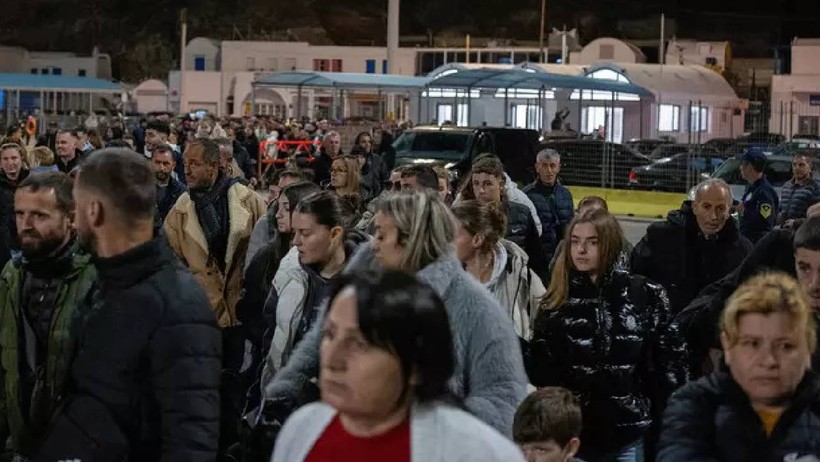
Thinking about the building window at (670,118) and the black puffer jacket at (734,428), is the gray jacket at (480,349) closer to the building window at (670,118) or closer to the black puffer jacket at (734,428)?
the black puffer jacket at (734,428)

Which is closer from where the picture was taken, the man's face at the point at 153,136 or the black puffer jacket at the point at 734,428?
the black puffer jacket at the point at 734,428

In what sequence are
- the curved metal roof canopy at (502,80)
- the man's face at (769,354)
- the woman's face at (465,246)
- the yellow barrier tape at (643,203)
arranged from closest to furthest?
the man's face at (769,354) < the woman's face at (465,246) < the yellow barrier tape at (643,203) < the curved metal roof canopy at (502,80)

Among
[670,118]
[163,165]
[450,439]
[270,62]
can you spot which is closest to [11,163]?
[163,165]

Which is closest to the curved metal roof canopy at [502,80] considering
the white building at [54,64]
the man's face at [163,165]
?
the man's face at [163,165]

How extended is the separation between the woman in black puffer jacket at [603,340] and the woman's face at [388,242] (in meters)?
1.96

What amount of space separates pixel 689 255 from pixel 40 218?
403 centimetres

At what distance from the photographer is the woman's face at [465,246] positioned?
6.24 m

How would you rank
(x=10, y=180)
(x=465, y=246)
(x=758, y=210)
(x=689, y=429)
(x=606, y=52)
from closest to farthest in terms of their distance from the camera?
1. (x=689, y=429)
2. (x=465, y=246)
3. (x=10, y=180)
4. (x=758, y=210)
5. (x=606, y=52)

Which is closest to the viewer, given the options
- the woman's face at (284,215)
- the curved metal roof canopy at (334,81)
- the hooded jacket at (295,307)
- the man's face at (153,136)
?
the hooded jacket at (295,307)

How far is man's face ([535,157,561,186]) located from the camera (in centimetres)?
1280

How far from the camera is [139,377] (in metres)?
4.17

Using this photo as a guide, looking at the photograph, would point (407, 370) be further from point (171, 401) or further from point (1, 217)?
Result: point (1, 217)

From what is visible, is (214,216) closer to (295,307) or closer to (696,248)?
(696,248)

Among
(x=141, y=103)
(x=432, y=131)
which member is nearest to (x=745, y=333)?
(x=432, y=131)
